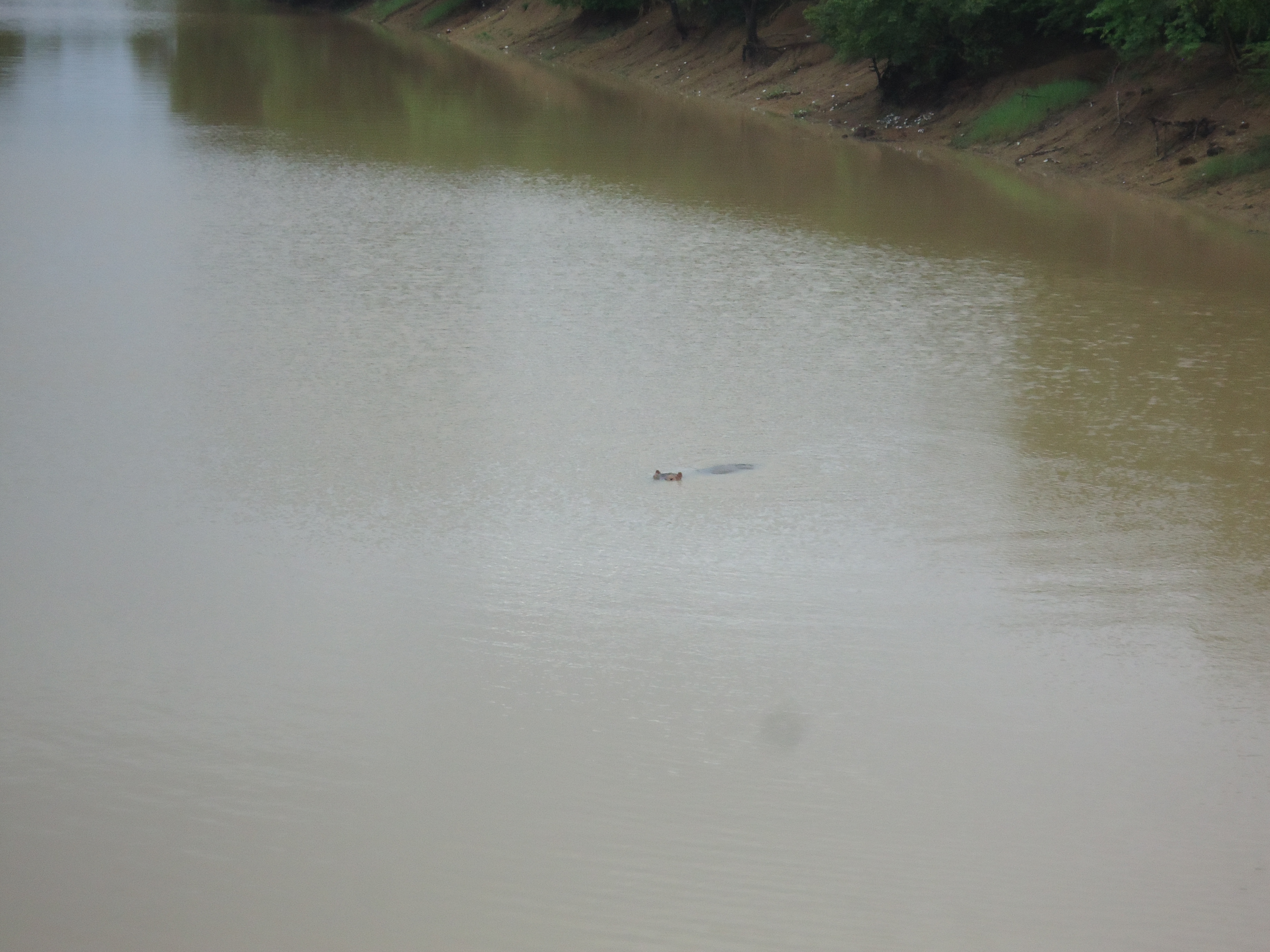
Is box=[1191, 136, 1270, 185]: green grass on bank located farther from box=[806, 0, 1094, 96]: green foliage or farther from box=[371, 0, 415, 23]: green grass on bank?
box=[371, 0, 415, 23]: green grass on bank

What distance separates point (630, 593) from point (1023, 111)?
69.7 ft

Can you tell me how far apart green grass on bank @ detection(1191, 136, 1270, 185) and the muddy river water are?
235 cm

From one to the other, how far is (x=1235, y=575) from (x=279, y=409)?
742cm

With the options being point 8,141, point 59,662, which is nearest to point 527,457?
point 59,662

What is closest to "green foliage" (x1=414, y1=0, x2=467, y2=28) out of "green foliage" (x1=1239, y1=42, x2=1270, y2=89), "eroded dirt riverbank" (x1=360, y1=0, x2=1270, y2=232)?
"eroded dirt riverbank" (x1=360, y1=0, x2=1270, y2=232)

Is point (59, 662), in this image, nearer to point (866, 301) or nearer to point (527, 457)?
point (527, 457)

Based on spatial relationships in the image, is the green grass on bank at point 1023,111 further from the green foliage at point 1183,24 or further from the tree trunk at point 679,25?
the tree trunk at point 679,25

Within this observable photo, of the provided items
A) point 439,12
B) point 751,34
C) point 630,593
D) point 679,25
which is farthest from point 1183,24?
point 439,12

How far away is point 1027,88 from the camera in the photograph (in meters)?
28.9

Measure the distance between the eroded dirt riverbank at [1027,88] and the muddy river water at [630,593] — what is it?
3.47 m

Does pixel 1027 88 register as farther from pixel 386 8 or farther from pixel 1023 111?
pixel 386 8

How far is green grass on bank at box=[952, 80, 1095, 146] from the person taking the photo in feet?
89.7

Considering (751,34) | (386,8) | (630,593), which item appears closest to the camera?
(630,593)

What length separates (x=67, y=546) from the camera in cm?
1016
